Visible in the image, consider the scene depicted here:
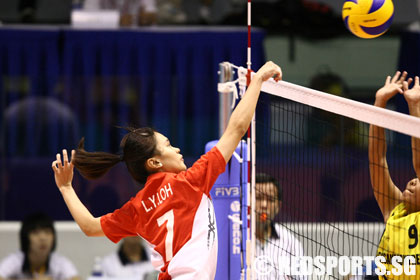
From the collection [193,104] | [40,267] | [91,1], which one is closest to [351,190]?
[193,104]

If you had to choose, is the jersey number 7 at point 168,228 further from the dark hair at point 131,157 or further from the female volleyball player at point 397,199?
the female volleyball player at point 397,199

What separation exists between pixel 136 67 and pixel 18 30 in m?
1.41

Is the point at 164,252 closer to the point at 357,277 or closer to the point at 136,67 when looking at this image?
the point at 357,277

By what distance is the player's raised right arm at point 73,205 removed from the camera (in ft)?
11.8

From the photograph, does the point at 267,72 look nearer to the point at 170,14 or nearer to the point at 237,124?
the point at 237,124

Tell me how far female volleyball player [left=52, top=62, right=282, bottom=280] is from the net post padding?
383 millimetres

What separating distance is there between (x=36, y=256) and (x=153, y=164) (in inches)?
160

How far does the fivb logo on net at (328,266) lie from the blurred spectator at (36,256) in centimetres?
289

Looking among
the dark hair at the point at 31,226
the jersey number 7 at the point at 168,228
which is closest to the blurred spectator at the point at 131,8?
the dark hair at the point at 31,226

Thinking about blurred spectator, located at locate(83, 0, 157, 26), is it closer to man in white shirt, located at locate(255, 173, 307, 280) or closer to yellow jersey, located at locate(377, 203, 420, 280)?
man in white shirt, located at locate(255, 173, 307, 280)

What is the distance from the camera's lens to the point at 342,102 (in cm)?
366

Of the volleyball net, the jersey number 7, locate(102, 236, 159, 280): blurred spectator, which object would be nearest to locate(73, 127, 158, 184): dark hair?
the jersey number 7

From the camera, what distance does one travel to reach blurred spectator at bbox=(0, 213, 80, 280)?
7062 millimetres

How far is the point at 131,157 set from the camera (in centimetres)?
348
